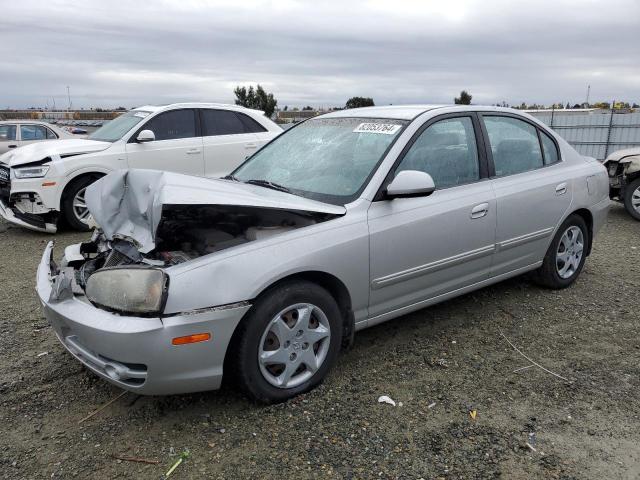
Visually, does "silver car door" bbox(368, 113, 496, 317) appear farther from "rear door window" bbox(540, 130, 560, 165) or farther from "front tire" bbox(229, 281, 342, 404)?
"rear door window" bbox(540, 130, 560, 165)

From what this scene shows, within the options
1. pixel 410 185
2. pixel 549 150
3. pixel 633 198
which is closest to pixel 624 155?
pixel 633 198

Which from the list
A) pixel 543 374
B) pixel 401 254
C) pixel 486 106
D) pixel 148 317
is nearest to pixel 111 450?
pixel 148 317

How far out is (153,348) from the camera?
2557mm

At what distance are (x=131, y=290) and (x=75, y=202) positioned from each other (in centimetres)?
531

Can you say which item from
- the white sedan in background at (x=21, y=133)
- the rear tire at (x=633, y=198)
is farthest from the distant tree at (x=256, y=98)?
the rear tire at (x=633, y=198)

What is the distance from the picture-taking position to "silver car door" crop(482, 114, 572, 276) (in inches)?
161

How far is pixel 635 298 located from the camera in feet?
15.6

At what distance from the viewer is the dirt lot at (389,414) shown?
8.44 ft

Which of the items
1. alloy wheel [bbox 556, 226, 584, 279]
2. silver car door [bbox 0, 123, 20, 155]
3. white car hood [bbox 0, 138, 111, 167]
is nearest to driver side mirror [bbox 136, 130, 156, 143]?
white car hood [bbox 0, 138, 111, 167]

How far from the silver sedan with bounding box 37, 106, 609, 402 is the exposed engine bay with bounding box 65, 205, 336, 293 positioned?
0.01 metres

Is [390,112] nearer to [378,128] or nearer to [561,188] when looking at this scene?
[378,128]

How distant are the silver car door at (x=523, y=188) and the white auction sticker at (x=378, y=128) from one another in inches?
34.1

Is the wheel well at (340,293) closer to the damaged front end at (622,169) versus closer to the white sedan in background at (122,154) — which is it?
the white sedan in background at (122,154)

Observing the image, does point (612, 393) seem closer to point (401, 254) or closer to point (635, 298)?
point (401, 254)
